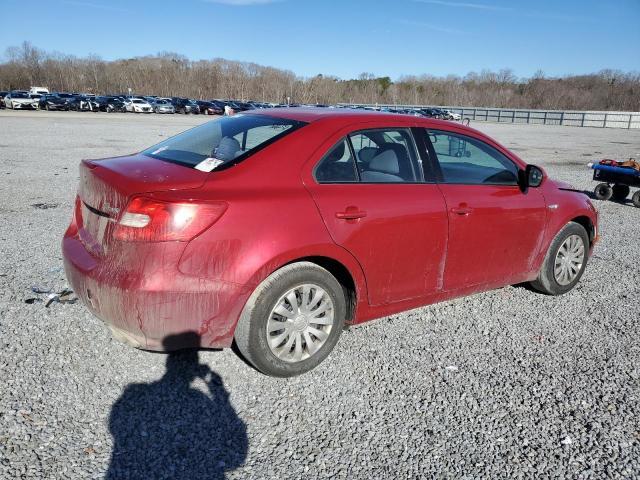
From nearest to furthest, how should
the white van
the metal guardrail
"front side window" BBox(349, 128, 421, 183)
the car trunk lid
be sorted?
1. the car trunk lid
2. "front side window" BBox(349, 128, 421, 183)
3. the metal guardrail
4. the white van

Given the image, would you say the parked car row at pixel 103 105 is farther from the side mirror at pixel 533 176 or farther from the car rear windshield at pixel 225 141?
the car rear windshield at pixel 225 141

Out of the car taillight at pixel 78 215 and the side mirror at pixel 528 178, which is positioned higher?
the side mirror at pixel 528 178

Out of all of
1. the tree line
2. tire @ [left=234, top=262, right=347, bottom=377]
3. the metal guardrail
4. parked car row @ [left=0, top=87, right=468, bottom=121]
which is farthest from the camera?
the tree line

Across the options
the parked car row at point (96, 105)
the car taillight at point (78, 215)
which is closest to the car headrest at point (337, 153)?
the car taillight at point (78, 215)

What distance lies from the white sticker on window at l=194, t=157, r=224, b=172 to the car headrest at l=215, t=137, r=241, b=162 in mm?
50

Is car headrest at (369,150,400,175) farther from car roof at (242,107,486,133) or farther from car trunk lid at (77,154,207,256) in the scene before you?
car trunk lid at (77,154,207,256)

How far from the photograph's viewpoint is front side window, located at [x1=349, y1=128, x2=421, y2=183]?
3.72 meters

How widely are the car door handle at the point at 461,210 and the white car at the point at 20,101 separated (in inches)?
2143

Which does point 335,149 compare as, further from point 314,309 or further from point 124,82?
point 124,82

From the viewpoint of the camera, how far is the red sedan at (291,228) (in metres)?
2.94

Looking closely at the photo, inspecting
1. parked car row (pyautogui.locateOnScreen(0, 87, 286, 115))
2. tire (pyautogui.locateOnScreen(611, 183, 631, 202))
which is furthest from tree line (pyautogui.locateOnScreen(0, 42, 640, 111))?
tire (pyautogui.locateOnScreen(611, 183, 631, 202))

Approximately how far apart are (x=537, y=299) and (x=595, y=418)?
203cm

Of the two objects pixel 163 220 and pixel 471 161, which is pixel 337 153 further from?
pixel 471 161

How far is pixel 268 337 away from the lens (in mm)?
3277
